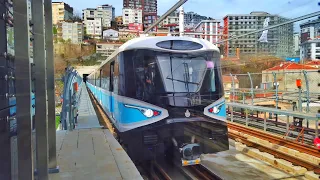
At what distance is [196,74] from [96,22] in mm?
40547

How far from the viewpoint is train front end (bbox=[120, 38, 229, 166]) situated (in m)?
6.35

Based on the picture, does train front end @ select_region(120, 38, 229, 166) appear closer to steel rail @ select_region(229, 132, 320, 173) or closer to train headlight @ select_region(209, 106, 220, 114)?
train headlight @ select_region(209, 106, 220, 114)

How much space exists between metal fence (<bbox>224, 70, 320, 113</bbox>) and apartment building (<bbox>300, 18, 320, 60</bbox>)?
0.55m

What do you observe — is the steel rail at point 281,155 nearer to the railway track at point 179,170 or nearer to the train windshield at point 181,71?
the railway track at point 179,170

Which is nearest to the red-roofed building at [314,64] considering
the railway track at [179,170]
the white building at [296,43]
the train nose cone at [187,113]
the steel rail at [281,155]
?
the white building at [296,43]

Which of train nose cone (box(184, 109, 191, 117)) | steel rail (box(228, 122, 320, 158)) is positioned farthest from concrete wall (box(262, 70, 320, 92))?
train nose cone (box(184, 109, 191, 117))

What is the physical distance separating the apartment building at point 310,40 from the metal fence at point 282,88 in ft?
1.79

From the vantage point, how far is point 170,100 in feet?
21.3

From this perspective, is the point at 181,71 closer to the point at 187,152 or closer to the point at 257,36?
the point at 187,152

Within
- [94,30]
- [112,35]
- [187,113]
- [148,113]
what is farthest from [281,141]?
[94,30]

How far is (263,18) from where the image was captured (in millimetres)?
9859

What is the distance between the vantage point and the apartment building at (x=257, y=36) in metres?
9.93

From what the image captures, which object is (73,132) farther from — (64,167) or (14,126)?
(14,126)

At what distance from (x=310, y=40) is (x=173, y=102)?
4543mm
